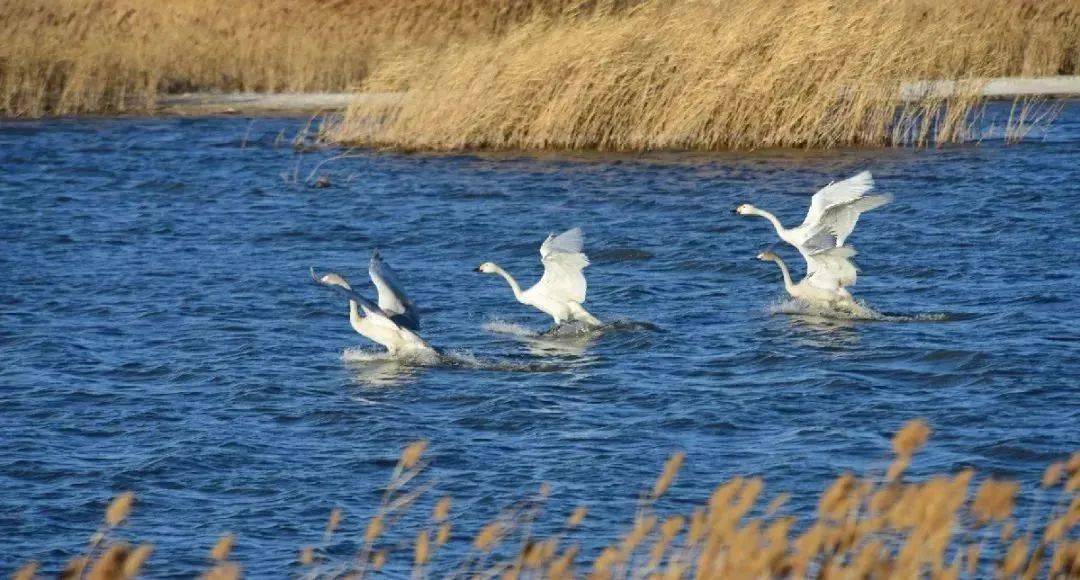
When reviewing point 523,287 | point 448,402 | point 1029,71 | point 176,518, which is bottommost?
point 176,518

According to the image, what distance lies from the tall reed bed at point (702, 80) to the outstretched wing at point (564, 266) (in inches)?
294

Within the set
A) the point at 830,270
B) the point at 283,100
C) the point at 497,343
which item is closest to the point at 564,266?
the point at 497,343

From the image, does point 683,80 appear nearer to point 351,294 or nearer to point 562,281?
point 562,281

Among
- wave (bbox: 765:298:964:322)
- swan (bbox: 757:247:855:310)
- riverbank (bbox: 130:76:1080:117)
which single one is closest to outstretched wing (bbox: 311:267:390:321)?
wave (bbox: 765:298:964:322)

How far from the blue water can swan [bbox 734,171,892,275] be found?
1.87 ft

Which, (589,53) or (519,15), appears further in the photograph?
(519,15)

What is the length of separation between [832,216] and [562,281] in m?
2.25

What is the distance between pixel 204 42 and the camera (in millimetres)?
29047

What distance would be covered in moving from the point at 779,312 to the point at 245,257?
218 inches

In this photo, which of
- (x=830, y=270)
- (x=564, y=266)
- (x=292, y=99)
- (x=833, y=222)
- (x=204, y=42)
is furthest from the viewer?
(x=204, y=42)

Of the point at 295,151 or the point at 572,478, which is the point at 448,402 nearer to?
the point at 572,478

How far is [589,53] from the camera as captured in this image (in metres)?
20.1

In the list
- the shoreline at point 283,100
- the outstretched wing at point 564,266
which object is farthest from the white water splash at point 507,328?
the shoreline at point 283,100

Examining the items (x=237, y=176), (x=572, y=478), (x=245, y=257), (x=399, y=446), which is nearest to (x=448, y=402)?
(x=399, y=446)
